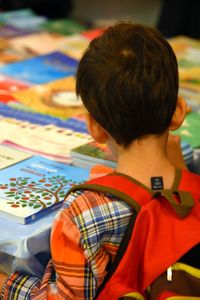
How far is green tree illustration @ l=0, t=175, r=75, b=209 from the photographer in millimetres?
1153

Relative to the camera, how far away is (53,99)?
1.84 m

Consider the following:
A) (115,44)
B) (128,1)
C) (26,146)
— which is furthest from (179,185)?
(128,1)

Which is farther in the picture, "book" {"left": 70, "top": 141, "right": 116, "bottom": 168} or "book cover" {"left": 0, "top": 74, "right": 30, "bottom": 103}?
"book cover" {"left": 0, "top": 74, "right": 30, "bottom": 103}

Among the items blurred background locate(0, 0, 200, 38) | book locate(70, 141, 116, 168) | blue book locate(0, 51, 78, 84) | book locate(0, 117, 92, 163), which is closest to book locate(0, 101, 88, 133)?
book locate(0, 117, 92, 163)

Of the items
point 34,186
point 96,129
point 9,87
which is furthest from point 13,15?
point 96,129

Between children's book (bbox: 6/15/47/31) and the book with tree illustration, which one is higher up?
the book with tree illustration

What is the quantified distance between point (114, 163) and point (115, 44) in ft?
1.39

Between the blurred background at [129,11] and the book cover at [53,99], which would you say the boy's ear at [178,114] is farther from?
the blurred background at [129,11]

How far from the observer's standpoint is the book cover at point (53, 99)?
5.73 ft

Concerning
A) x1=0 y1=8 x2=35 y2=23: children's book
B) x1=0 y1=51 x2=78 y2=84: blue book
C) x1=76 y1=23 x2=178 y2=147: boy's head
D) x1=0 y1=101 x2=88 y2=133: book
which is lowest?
x1=0 y1=8 x2=35 y2=23: children's book

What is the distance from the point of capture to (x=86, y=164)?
138cm

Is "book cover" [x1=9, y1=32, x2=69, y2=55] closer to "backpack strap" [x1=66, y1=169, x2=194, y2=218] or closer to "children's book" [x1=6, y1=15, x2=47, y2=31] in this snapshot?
"children's book" [x1=6, y1=15, x2=47, y2=31]

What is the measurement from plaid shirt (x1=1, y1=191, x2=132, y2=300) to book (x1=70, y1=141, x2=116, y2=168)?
0.38 meters

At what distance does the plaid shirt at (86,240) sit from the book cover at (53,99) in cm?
76
